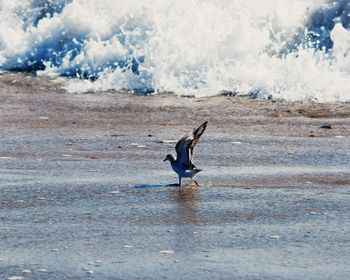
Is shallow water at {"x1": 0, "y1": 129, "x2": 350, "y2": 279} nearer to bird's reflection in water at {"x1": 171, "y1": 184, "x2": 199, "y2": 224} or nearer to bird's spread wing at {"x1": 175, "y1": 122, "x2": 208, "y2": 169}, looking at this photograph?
bird's reflection in water at {"x1": 171, "y1": 184, "x2": 199, "y2": 224}

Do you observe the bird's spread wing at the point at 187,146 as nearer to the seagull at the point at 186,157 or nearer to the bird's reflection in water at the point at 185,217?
the seagull at the point at 186,157

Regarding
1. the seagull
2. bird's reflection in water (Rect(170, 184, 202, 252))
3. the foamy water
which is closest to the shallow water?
bird's reflection in water (Rect(170, 184, 202, 252))

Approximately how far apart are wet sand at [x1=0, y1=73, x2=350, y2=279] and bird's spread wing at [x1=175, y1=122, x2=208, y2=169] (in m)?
0.21

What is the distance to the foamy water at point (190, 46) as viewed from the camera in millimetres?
12872

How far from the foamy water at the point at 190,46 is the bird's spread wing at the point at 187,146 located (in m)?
4.21

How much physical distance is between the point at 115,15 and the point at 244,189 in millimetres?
7586

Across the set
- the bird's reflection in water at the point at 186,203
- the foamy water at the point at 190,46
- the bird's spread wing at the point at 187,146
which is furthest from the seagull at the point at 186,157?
the foamy water at the point at 190,46

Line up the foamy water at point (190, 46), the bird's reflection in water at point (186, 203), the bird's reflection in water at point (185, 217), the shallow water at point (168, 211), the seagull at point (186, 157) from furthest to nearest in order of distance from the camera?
the foamy water at point (190, 46) < the seagull at point (186, 157) < the bird's reflection in water at point (186, 203) < the bird's reflection in water at point (185, 217) < the shallow water at point (168, 211)

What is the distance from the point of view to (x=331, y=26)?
14.3 metres

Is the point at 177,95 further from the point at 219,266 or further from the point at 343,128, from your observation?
the point at 219,266

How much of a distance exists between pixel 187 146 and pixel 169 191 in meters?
0.42

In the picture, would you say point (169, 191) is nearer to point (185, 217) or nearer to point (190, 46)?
point (185, 217)

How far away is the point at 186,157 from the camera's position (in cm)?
812

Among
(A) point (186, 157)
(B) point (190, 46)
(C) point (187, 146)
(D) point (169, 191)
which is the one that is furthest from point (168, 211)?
(B) point (190, 46)
